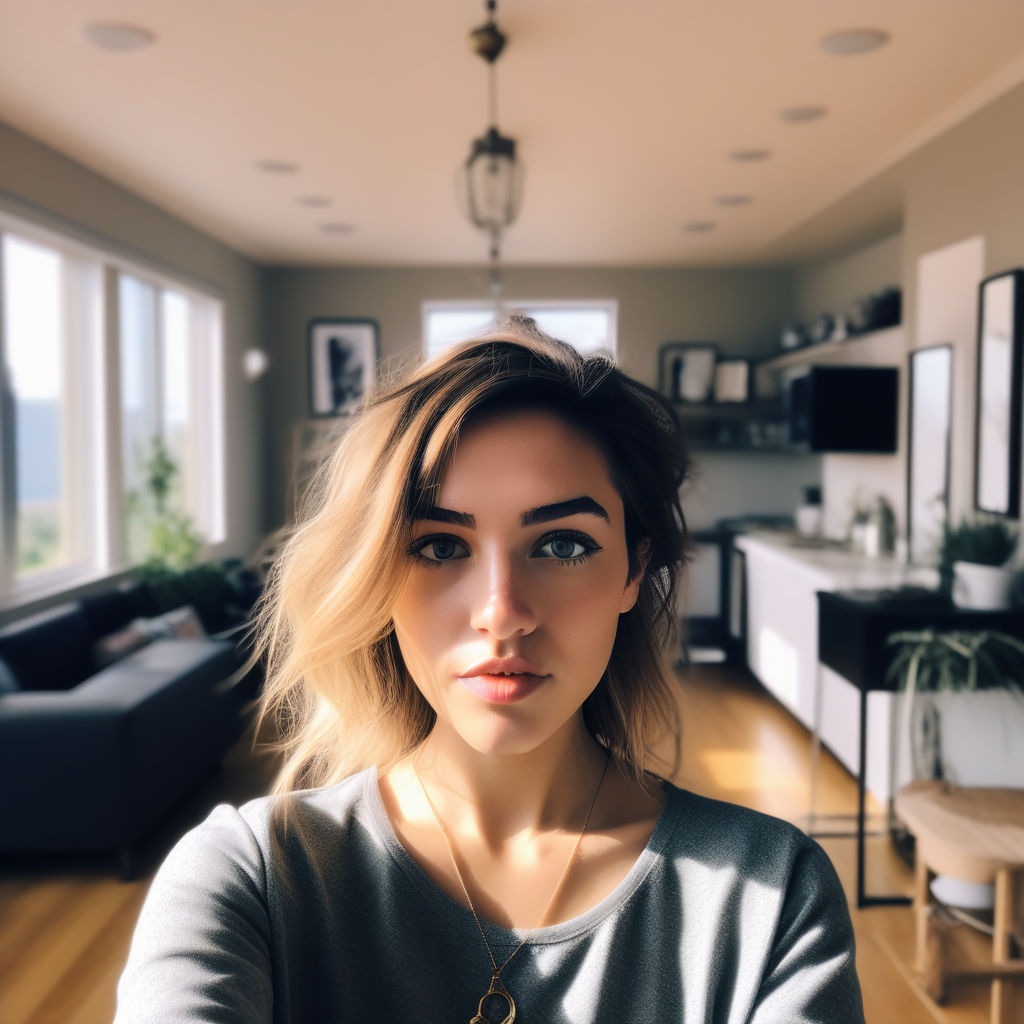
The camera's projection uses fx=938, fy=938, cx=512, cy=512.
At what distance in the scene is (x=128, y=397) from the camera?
204 inches

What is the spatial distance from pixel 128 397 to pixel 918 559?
163 inches

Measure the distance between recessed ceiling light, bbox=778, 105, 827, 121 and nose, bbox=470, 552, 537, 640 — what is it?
11.3 feet

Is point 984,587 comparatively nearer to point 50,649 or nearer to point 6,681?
point 6,681

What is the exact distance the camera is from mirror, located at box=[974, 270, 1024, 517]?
326cm

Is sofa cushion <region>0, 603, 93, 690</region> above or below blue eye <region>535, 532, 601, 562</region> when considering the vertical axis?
below

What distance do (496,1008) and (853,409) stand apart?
4353 millimetres

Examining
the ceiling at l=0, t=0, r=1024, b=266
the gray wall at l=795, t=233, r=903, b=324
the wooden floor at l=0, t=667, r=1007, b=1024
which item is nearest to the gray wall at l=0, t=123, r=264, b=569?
the ceiling at l=0, t=0, r=1024, b=266

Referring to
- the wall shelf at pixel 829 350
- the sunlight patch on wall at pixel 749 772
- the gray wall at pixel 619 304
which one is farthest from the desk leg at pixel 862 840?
the gray wall at pixel 619 304

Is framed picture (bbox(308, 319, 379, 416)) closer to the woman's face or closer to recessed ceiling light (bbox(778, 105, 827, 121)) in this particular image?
recessed ceiling light (bbox(778, 105, 827, 121))

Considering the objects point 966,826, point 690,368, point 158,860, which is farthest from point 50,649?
point 690,368

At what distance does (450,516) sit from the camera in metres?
0.82

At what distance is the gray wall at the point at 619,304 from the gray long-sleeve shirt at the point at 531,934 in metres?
6.62

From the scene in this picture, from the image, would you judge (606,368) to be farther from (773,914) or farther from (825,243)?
(825,243)

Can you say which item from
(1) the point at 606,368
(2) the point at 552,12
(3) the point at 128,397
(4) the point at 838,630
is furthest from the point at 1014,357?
(3) the point at 128,397
